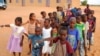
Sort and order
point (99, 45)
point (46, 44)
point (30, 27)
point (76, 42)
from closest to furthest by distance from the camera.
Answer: point (76, 42), point (46, 44), point (30, 27), point (99, 45)

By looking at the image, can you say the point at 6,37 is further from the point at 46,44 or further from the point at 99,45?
the point at 46,44

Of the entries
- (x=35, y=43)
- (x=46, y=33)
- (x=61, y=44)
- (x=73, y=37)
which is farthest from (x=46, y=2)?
(x=61, y=44)

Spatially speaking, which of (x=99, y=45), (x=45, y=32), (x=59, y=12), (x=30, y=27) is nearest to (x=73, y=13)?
(x=59, y=12)

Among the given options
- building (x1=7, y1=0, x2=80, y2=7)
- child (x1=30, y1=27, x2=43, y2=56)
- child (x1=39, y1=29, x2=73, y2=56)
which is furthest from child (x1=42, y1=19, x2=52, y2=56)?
building (x1=7, y1=0, x2=80, y2=7)

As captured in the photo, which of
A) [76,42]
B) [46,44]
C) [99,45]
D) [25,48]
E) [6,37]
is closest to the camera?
[76,42]

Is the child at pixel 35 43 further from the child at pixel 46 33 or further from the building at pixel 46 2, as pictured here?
the building at pixel 46 2

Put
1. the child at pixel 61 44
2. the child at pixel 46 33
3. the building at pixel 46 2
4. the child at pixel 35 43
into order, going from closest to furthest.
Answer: the child at pixel 61 44 → the child at pixel 35 43 → the child at pixel 46 33 → the building at pixel 46 2

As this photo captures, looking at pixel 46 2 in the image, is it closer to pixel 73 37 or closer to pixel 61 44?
Answer: pixel 73 37

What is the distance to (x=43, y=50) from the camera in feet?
27.7

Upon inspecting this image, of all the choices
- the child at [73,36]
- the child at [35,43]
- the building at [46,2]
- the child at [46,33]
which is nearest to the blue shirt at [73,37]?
the child at [73,36]

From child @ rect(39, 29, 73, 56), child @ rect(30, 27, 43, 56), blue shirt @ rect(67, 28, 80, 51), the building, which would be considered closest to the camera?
child @ rect(39, 29, 73, 56)

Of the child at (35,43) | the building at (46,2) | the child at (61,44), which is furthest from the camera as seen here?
the building at (46,2)

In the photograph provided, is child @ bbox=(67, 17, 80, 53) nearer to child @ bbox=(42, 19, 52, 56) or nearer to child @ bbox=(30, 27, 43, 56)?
child @ bbox=(30, 27, 43, 56)

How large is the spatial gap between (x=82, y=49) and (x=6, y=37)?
6032 mm
